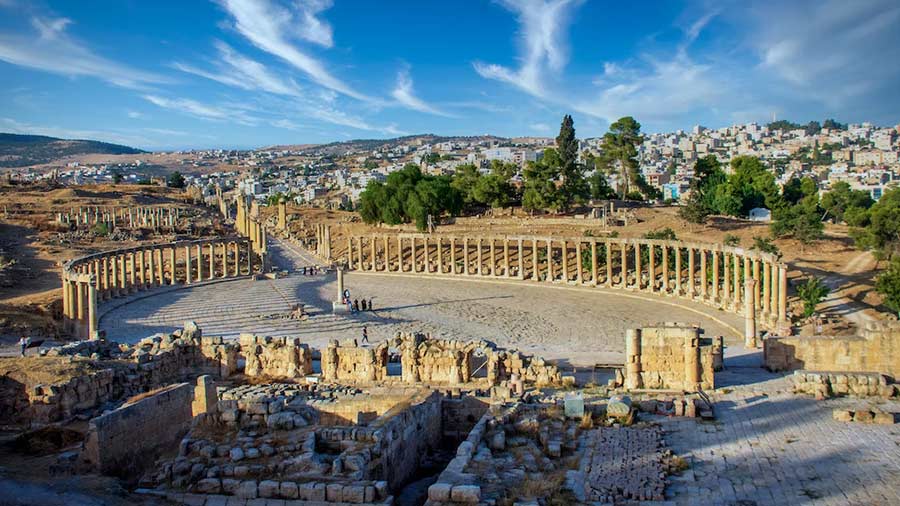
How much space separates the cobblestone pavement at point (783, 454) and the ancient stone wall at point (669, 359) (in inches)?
44.7

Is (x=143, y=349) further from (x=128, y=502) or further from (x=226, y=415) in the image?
(x=128, y=502)

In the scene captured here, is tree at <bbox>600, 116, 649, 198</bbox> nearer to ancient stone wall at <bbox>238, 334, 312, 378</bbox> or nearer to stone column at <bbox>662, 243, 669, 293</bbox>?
stone column at <bbox>662, 243, 669, 293</bbox>

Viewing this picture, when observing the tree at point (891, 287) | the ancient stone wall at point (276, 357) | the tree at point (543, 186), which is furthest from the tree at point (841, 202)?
the ancient stone wall at point (276, 357)

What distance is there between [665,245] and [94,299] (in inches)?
1188

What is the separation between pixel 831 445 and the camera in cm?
1430

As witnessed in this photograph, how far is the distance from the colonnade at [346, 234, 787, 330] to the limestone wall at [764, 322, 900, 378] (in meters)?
6.78

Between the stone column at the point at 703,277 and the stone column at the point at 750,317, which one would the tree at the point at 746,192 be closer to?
the stone column at the point at 703,277

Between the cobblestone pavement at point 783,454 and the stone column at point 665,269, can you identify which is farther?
the stone column at point 665,269

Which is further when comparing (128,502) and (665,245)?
(665,245)

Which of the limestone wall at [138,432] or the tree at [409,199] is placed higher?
the tree at [409,199]

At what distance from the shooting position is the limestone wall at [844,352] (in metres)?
19.9

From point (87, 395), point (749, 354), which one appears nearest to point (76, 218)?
point (87, 395)

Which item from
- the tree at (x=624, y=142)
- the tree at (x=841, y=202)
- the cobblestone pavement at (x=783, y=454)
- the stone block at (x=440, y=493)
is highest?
the tree at (x=624, y=142)

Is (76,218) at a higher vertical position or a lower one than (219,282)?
higher
